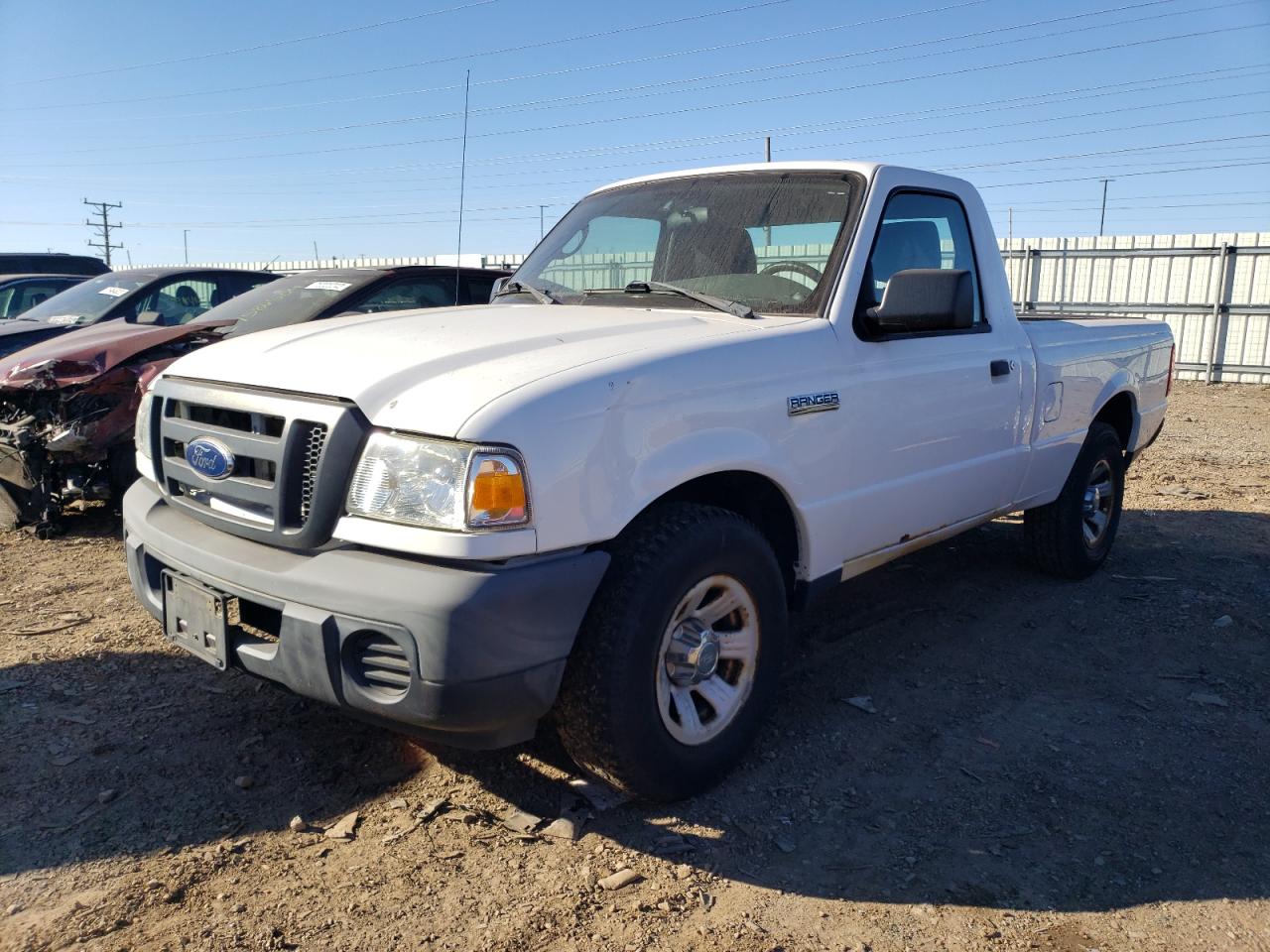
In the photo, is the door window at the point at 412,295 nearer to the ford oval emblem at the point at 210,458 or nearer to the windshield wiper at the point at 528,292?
the windshield wiper at the point at 528,292

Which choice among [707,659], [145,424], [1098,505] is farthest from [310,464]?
[1098,505]

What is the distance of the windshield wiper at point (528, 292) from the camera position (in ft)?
13.2

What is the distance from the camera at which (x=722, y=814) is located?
117 inches

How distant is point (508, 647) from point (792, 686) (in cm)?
185

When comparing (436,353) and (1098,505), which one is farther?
(1098,505)

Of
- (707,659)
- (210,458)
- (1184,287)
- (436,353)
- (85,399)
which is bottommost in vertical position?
(707,659)

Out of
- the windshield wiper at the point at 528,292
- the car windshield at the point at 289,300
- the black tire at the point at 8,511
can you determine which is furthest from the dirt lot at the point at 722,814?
the car windshield at the point at 289,300

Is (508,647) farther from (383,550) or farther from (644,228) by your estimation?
(644,228)

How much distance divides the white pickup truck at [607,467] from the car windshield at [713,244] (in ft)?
0.04

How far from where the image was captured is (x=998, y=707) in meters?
3.78

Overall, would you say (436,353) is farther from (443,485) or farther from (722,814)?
(722,814)

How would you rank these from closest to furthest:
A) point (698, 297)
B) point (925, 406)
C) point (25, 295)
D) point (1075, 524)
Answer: point (698, 297) < point (925, 406) < point (1075, 524) < point (25, 295)

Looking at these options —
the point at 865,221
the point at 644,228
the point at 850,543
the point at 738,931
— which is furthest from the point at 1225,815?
the point at 644,228

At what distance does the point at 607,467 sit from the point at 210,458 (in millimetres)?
1208
